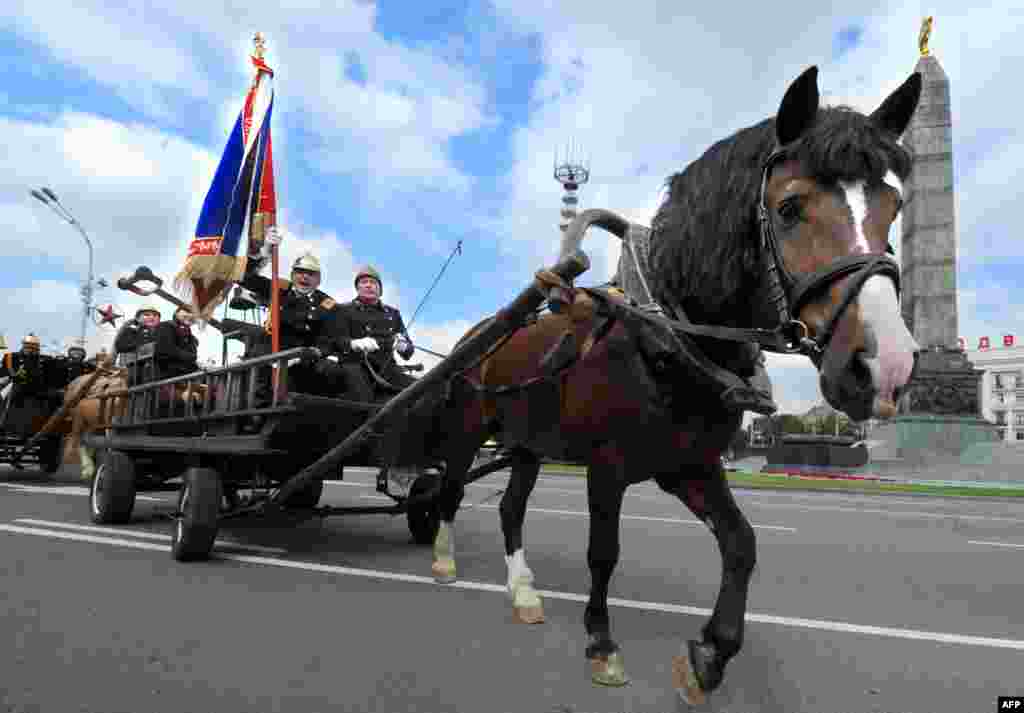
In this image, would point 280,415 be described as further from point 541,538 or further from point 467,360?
point 541,538

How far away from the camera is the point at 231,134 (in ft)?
20.6

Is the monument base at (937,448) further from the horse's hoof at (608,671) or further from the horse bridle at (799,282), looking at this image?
the horse bridle at (799,282)

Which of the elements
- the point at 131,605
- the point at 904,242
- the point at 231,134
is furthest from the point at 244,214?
the point at 904,242

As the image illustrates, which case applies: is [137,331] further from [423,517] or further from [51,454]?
[423,517]

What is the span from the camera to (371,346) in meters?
5.45

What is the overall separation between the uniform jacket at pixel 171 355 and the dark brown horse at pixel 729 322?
15.6 ft

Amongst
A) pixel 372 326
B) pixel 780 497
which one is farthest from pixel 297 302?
pixel 780 497

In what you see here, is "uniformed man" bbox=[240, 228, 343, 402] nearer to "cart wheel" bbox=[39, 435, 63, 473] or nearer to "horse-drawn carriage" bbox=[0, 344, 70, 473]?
"horse-drawn carriage" bbox=[0, 344, 70, 473]

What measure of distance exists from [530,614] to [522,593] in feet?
0.51

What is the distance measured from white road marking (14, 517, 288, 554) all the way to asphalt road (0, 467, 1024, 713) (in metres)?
0.04

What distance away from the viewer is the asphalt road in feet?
9.37

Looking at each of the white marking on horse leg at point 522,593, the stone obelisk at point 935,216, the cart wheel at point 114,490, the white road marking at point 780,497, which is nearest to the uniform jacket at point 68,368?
the white road marking at point 780,497

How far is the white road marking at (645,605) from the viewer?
3.77 m

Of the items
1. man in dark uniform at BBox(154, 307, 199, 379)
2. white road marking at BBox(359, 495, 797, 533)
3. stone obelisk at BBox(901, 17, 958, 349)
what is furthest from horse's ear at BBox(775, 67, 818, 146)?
stone obelisk at BBox(901, 17, 958, 349)
